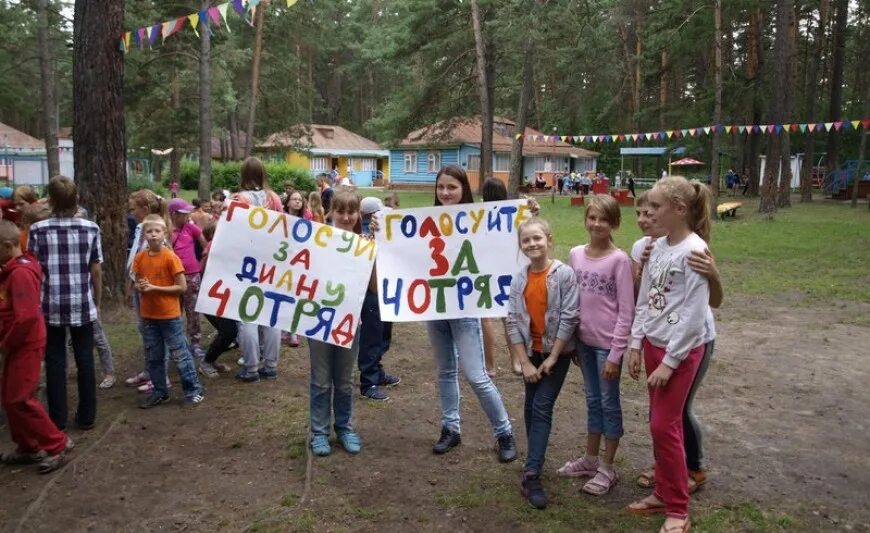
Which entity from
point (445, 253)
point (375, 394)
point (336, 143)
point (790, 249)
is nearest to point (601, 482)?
point (445, 253)

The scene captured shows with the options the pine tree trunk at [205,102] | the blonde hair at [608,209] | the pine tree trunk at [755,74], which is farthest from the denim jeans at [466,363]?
the pine tree trunk at [755,74]

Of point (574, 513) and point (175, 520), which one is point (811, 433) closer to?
point (574, 513)

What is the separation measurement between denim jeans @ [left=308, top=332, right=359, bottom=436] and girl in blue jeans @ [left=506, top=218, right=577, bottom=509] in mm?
1268

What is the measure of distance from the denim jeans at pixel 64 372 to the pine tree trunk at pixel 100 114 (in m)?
3.65

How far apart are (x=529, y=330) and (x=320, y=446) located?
1688 mm

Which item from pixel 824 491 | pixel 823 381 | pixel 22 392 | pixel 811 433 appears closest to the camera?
pixel 824 491

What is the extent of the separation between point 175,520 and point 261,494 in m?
0.50

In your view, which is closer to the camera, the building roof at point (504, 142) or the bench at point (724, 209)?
the bench at point (724, 209)

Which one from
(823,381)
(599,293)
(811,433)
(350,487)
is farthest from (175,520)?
(823,381)

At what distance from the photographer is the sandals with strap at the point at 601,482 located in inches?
153

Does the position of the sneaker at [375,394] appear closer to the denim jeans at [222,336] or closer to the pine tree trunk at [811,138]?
the denim jeans at [222,336]

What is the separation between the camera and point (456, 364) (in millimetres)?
4426

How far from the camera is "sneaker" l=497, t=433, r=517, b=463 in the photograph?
436 cm

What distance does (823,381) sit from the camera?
618 centimetres
